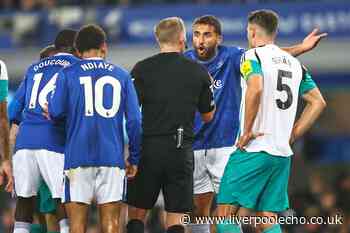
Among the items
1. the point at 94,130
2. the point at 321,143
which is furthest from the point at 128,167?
the point at 321,143

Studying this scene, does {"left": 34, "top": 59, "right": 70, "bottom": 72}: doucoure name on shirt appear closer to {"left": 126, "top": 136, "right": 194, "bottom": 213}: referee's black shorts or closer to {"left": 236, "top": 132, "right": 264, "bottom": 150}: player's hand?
{"left": 126, "top": 136, "right": 194, "bottom": 213}: referee's black shorts

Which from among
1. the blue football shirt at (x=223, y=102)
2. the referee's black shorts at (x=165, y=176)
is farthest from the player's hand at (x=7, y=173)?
the blue football shirt at (x=223, y=102)

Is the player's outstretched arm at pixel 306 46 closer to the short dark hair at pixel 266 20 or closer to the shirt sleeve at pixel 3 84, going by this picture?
the short dark hair at pixel 266 20

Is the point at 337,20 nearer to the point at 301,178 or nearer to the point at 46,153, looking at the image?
the point at 301,178

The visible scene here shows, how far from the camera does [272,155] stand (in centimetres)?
951

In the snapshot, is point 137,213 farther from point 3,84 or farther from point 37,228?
point 3,84

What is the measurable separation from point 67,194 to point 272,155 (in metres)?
1.88

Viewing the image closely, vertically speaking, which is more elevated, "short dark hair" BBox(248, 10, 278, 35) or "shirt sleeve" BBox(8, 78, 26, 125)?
"short dark hair" BBox(248, 10, 278, 35)

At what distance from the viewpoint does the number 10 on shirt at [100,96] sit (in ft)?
30.3

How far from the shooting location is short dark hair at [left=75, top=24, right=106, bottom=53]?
936cm

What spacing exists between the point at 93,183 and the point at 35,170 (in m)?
0.86

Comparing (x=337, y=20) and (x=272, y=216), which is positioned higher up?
(x=337, y=20)

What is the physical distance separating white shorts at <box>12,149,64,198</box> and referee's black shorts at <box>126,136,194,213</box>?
0.70 meters

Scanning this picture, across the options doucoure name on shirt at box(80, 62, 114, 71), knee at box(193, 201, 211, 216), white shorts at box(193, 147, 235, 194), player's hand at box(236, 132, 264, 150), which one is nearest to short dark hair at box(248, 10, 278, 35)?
player's hand at box(236, 132, 264, 150)
